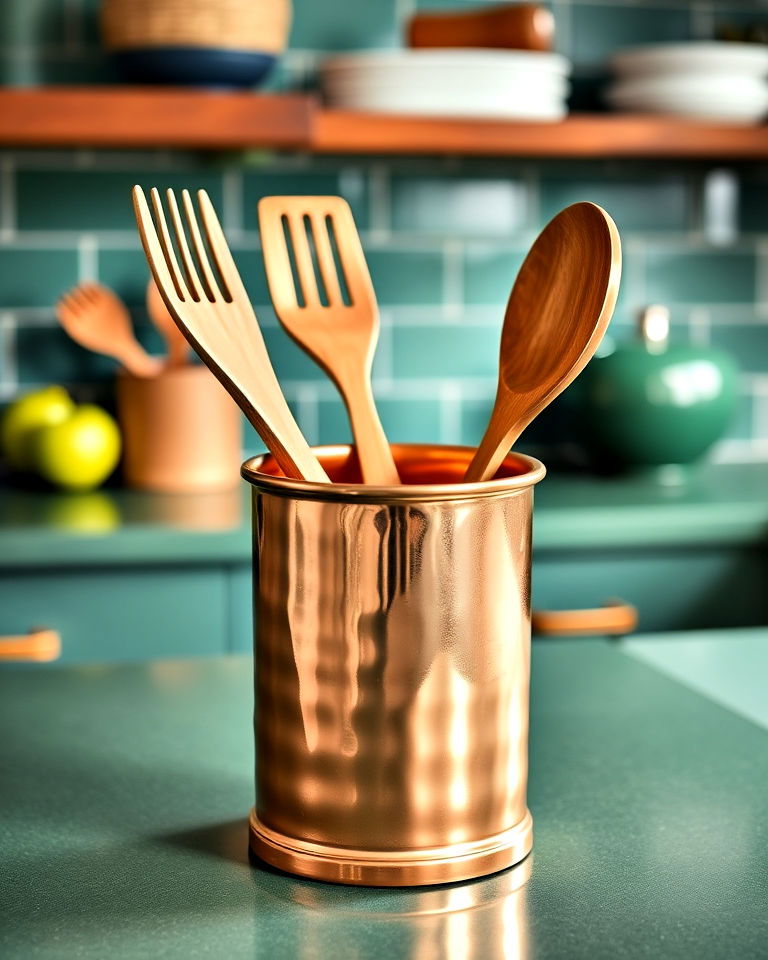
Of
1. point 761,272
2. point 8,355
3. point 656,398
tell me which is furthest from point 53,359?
point 761,272

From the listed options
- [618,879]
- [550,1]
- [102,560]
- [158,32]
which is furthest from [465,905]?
[550,1]

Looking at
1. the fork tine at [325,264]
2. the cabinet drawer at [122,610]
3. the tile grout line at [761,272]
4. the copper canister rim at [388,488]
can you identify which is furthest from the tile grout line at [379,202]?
the copper canister rim at [388,488]

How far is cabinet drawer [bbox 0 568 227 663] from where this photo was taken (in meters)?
1.77

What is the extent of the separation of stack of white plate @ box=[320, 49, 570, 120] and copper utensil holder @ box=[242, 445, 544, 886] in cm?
151

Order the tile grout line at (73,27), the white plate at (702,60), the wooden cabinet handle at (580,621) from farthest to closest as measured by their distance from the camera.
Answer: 1. the tile grout line at (73,27)
2. the white plate at (702,60)
3. the wooden cabinet handle at (580,621)

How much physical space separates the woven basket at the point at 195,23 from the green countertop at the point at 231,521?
66cm

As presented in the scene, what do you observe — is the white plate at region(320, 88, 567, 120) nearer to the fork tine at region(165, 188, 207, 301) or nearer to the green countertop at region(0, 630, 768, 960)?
the green countertop at region(0, 630, 768, 960)

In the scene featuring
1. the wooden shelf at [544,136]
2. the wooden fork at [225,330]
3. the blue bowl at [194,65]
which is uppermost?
the blue bowl at [194,65]

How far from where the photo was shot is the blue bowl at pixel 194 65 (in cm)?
193

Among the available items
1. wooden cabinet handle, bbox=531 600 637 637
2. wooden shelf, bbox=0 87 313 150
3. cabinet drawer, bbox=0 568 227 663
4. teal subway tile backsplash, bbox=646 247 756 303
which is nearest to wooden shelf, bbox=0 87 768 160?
wooden shelf, bbox=0 87 313 150

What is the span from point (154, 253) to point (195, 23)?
1.51 m

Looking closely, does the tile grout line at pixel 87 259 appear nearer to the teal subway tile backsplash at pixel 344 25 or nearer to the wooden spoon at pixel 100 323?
the wooden spoon at pixel 100 323

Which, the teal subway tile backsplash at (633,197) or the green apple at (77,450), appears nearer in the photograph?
the green apple at (77,450)

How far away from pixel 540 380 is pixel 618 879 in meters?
0.22
